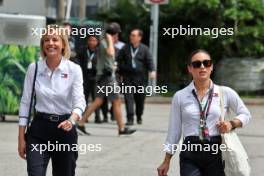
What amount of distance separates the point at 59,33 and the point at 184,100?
1.13 meters

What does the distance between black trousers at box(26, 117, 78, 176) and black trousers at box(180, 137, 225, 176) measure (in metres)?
0.97

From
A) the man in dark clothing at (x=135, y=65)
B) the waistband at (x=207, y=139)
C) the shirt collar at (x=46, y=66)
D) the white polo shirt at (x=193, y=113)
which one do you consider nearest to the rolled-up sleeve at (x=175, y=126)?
the white polo shirt at (x=193, y=113)

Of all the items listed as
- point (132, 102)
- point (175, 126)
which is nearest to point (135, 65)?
point (132, 102)

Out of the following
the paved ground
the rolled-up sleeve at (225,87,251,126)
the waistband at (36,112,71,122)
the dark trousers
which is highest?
the rolled-up sleeve at (225,87,251,126)

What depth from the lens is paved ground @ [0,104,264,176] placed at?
925cm

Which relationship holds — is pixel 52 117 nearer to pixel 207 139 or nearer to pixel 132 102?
pixel 207 139

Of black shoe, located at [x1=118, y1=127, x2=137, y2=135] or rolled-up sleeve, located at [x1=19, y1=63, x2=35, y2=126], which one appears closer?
rolled-up sleeve, located at [x1=19, y1=63, x2=35, y2=126]

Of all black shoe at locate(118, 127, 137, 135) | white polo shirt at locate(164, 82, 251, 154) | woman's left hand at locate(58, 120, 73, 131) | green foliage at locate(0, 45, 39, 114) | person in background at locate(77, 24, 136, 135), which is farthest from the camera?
green foliage at locate(0, 45, 39, 114)

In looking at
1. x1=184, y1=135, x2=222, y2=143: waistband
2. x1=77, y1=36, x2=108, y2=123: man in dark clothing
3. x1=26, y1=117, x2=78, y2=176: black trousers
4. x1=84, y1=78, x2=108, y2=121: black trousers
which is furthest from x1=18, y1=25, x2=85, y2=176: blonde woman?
x1=77, y1=36, x2=108, y2=123: man in dark clothing

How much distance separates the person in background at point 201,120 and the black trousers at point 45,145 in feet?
2.62

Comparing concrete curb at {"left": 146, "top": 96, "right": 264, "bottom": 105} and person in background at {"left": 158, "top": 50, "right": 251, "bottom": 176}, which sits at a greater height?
person in background at {"left": 158, "top": 50, "right": 251, "bottom": 176}

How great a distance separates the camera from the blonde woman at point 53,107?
596cm

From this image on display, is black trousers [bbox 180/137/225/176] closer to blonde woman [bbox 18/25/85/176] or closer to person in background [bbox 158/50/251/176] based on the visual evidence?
person in background [bbox 158/50/251/176]

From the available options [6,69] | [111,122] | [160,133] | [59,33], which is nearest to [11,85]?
[6,69]
